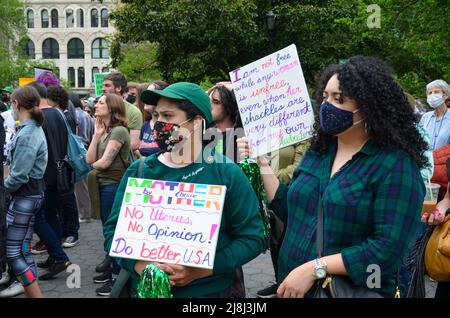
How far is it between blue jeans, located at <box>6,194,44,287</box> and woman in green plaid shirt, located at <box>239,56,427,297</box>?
270cm

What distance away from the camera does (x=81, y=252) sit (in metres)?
6.40

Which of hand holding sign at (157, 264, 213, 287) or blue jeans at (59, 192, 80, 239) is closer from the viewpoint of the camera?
hand holding sign at (157, 264, 213, 287)

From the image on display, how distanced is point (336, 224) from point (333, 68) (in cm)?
81

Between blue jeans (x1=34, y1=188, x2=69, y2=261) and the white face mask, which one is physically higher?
the white face mask

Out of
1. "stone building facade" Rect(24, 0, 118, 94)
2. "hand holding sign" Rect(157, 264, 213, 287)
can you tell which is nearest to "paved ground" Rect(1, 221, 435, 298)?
"hand holding sign" Rect(157, 264, 213, 287)

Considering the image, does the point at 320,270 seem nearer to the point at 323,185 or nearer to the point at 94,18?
the point at 323,185

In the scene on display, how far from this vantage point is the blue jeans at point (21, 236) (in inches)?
166

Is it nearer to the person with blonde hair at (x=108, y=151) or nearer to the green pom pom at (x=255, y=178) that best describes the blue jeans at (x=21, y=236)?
the person with blonde hair at (x=108, y=151)

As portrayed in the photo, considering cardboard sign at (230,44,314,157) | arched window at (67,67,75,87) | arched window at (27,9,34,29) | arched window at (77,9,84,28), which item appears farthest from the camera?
arched window at (27,9,34,29)

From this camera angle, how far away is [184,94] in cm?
243

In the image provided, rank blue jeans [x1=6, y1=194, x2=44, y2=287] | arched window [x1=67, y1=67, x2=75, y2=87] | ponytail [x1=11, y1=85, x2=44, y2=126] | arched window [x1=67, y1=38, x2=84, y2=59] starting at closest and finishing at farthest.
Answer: blue jeans [x1=6, y1=194, x2=44, y2=287], ponytail [x1=11, y1=85, x2=44, y2=126], arched window [x1=67, y1=67, x2=75, y2=87], arched window [x1=67, y1=38, x2=84, y2=59]

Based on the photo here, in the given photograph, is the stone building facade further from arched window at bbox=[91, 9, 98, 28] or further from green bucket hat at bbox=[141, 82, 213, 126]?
green bucket hat at bbox=[141, 82, 213, 126]

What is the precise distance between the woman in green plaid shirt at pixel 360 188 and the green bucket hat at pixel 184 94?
1.90ft

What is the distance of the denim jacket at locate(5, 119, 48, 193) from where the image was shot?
427 cm
